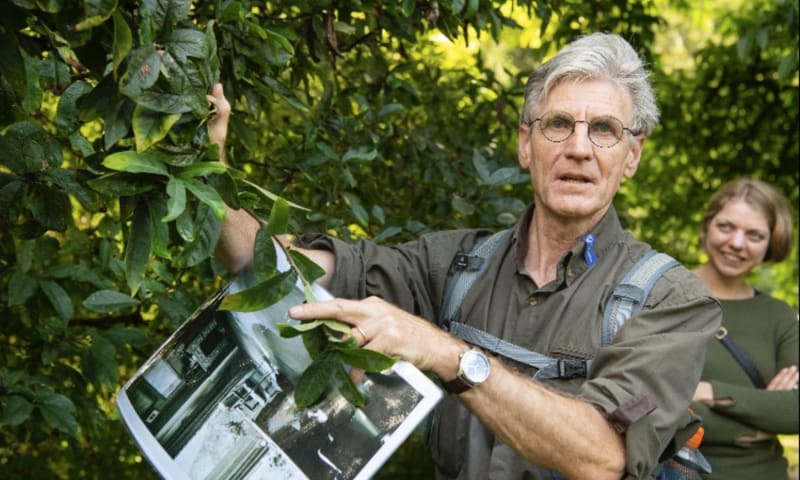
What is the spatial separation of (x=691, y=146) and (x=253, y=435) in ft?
15.9

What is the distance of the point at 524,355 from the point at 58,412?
1202mm

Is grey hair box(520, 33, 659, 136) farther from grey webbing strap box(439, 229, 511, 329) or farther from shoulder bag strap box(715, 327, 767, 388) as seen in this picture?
shoulder bag strap box(715, 327, 767, 388)

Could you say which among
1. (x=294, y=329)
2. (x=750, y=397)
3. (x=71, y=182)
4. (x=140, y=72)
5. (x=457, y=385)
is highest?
(x=140, y=72)

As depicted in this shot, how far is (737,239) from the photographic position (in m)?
4.36

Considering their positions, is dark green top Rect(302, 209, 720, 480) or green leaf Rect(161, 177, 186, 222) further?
dark green top Rect(302, 209, 720, 480)

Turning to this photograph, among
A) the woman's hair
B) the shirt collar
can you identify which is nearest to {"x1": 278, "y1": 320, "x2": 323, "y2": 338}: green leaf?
the shirt collar

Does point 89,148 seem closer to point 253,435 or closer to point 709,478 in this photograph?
point 253,435

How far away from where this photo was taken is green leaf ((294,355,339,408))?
6.06 feet

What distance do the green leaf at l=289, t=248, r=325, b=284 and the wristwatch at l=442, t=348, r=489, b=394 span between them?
39 centimetres

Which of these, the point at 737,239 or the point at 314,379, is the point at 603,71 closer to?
the point at 314,379

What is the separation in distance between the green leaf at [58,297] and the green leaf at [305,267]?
1.10 m

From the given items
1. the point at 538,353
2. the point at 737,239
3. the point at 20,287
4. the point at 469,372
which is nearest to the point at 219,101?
the point at 469,372

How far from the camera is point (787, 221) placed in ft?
14.7

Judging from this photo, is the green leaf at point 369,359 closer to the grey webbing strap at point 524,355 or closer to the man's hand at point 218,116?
the man's hand at point 218,116
